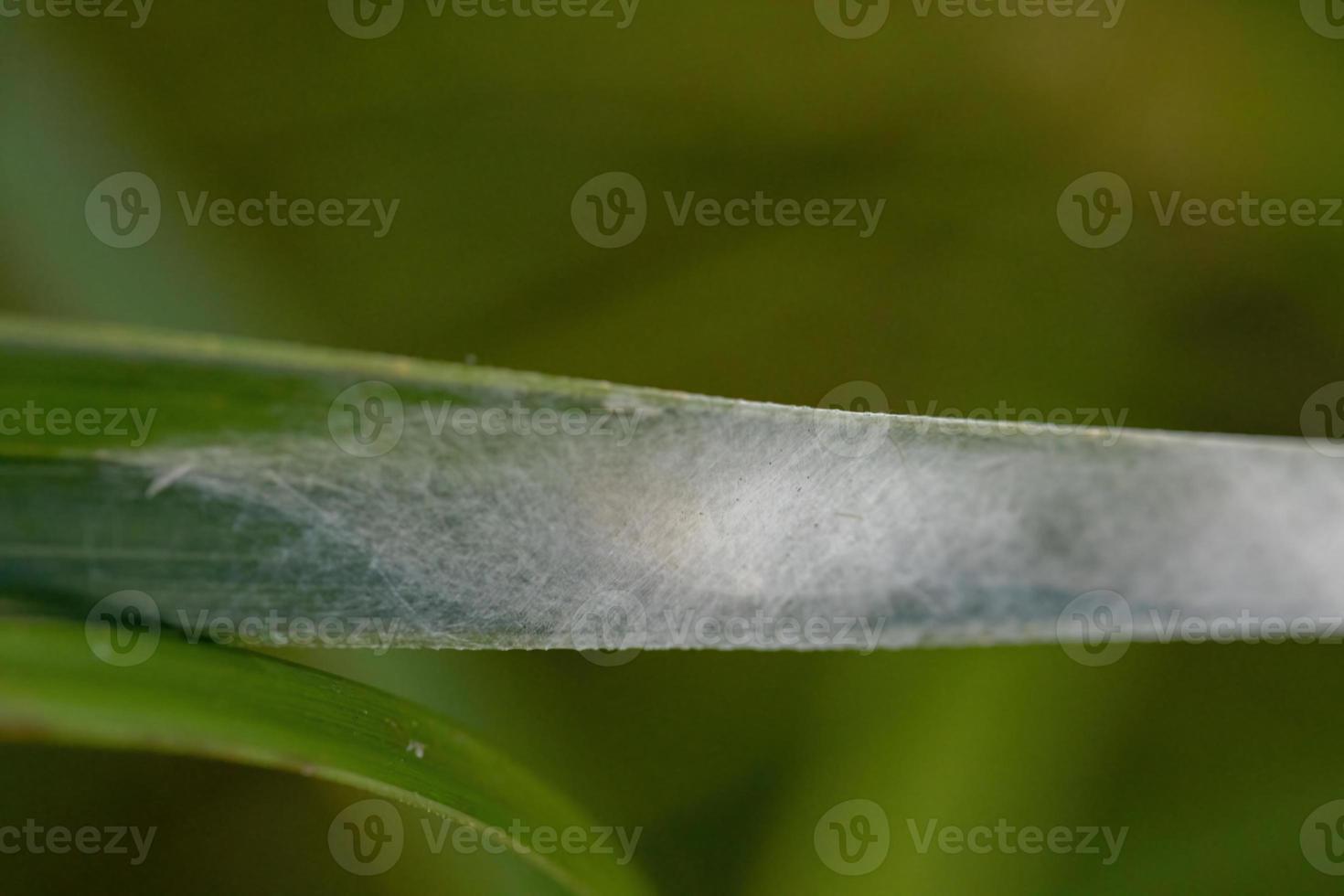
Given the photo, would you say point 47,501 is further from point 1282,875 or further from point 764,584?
point 1282,875

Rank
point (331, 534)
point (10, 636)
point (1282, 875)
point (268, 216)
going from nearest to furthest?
point (10, 636) < point (331, 534) < point (1282, 875) < point (268, 216)

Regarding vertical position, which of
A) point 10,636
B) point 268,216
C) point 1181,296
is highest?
point 1181,296

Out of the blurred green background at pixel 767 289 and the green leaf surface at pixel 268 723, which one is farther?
the blurred green background at pixel 767 289

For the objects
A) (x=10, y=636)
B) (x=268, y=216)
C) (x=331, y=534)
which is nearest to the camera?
(x=10, y=636)

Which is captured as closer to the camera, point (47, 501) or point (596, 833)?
point (47, 501)

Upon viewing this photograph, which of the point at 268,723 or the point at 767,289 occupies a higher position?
the point at 767,289

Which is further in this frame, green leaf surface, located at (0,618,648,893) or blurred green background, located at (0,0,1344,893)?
blurred green background, located at (0,0,1344,893)

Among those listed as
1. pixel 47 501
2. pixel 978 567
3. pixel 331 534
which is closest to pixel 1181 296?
pixel 978 567

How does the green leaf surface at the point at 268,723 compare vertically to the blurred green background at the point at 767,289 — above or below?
below
